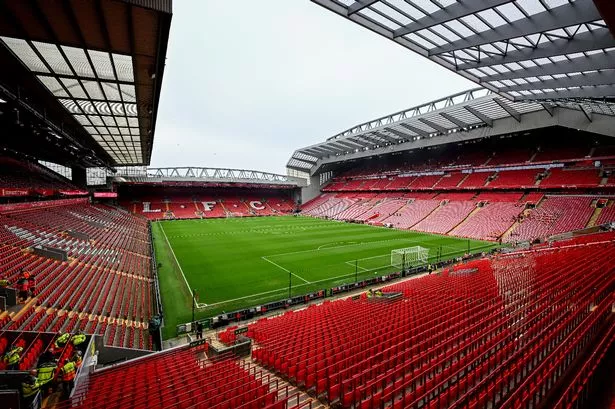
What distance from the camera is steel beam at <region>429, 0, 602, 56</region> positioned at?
993cm

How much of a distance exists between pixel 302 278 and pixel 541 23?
697 inches

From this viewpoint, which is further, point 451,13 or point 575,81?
point 575,81

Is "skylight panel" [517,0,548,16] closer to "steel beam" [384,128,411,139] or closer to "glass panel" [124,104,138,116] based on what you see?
"glass panel" [124,104,138,116]

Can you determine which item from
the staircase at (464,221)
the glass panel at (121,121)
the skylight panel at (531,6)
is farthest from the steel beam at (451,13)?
the staircase at (464,221)

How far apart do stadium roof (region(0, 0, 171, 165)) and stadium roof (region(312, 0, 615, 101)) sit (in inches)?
253

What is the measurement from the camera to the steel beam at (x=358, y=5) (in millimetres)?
11506

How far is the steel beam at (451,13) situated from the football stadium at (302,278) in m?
0.07

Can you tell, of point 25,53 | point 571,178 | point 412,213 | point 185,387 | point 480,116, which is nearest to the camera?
point 185,387

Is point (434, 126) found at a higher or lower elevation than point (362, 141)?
lower

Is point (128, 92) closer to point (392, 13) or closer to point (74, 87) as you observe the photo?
point (74, 87)

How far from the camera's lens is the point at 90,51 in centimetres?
1018

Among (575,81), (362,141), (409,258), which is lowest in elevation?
(409,258)

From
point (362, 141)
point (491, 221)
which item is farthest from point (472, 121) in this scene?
point (362, 141)

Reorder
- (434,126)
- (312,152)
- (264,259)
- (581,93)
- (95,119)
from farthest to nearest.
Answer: (312,152), (434,126), (264,259), (95,119), (581,93)
